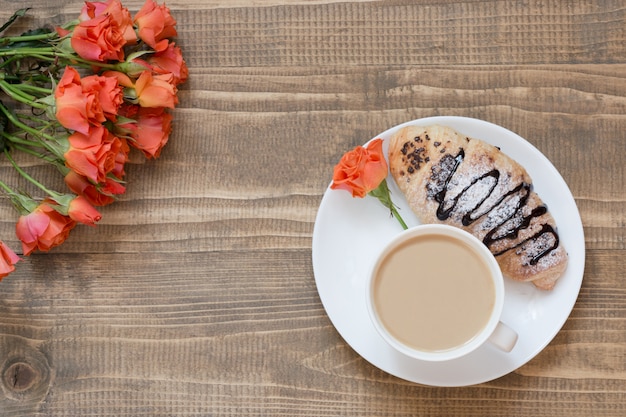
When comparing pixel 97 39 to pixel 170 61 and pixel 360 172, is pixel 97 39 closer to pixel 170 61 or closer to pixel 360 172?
pixel 170 61

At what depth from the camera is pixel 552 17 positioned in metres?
1.34

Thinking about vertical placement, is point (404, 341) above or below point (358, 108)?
below

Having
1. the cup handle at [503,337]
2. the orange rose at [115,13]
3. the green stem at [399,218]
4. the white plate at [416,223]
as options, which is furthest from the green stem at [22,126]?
the cup handle at [503,337]

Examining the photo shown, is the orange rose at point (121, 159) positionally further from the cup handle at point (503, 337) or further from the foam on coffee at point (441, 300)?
the cup handle at point (503, 337)

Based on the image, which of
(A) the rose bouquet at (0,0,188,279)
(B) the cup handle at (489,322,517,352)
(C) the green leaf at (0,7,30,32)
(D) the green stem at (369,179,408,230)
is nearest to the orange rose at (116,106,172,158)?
(A) the rose bouquet at (0,0,188,279)

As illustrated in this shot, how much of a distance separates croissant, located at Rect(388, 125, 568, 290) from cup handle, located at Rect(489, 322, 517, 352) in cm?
11

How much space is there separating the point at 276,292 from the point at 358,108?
0.39 m

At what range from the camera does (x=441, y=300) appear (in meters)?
1.17

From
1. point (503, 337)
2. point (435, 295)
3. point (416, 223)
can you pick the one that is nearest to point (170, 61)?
point (416, 223)

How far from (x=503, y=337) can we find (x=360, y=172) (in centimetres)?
37

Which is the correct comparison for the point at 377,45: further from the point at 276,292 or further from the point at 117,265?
the point at 117,265

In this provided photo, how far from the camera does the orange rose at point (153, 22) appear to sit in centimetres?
128

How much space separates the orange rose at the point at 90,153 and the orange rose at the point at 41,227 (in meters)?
0.10

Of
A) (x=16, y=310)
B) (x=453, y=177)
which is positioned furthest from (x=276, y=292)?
(x=16, y=310)
